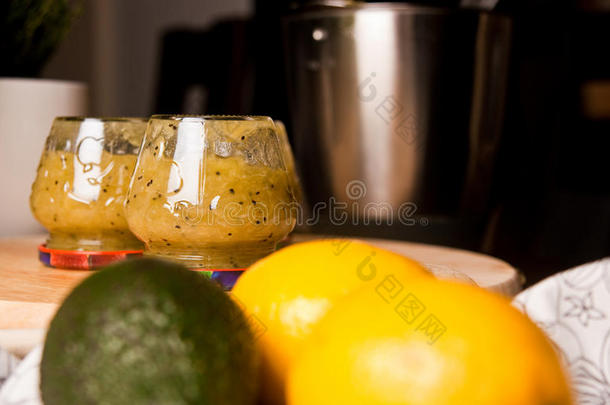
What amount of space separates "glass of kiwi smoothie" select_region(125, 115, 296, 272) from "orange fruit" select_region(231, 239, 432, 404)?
21cm

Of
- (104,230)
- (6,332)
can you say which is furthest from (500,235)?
(6,332)

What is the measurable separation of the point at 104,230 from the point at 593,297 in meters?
0.39

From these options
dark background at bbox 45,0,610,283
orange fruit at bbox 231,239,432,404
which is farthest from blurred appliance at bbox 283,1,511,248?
orange fruit at bbox 231,239,432,404

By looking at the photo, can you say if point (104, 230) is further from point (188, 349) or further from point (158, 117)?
point (188, 349)

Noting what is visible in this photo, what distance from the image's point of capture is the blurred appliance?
931 mm

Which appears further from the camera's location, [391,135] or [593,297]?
[391,135]

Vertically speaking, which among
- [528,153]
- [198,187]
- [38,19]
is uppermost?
[38,19]

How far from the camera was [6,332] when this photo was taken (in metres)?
0.36

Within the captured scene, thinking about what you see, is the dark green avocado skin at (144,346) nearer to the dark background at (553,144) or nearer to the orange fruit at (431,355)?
the orange fruit at (431,355)

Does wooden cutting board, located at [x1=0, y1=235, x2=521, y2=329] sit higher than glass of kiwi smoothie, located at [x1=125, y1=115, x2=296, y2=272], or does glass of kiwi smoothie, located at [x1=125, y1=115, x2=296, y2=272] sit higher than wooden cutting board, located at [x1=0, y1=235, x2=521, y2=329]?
glass of kiwi smoothie, located at [x1=125, y1=115, x2=296, y2=272]

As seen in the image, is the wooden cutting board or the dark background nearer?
the wooden cutting board

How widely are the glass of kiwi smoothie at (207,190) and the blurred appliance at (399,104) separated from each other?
43cm

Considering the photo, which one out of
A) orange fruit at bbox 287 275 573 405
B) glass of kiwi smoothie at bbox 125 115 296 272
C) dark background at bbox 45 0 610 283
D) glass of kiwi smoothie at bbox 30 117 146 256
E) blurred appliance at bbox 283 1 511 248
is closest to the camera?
orange fruit at bbox 287 275 573 405

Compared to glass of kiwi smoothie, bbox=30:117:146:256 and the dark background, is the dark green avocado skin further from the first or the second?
the dark background
